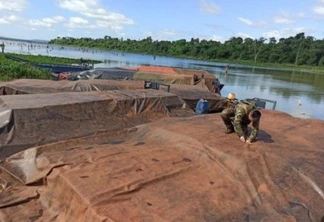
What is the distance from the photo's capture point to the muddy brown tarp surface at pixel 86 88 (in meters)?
9.09

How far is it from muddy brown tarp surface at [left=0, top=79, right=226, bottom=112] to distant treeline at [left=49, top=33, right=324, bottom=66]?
8365cm

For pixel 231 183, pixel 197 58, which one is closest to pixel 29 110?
pixel 231 183

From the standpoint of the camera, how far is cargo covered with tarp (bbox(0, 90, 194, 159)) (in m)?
5.65

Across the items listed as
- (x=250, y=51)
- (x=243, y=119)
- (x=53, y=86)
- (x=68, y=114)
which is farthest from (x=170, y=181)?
(x=250, y=51)

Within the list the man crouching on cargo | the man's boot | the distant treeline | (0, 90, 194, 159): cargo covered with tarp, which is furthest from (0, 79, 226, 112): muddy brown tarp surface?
the distant treeline

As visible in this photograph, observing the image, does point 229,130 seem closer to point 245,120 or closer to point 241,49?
point 245,120

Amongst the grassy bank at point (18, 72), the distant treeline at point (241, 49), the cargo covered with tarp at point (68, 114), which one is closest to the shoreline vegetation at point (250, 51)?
the distant treeline at point (241, 49)

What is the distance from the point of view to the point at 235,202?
337 cm

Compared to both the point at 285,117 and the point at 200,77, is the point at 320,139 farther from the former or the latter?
the point at 200,77

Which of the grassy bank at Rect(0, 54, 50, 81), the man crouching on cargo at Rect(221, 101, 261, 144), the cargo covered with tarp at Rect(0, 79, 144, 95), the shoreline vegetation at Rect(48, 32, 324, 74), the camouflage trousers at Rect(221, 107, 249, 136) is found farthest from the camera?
the shoreline vegetation at Rect(48, 32, 324, 74)

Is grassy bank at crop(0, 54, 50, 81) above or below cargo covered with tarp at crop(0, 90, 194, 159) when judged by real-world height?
below

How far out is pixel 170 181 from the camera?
143 inches

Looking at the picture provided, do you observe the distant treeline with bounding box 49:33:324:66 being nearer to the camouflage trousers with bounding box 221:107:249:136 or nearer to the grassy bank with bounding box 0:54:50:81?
the grassy bank with bounding box 0:54:50:81

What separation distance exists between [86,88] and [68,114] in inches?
137
